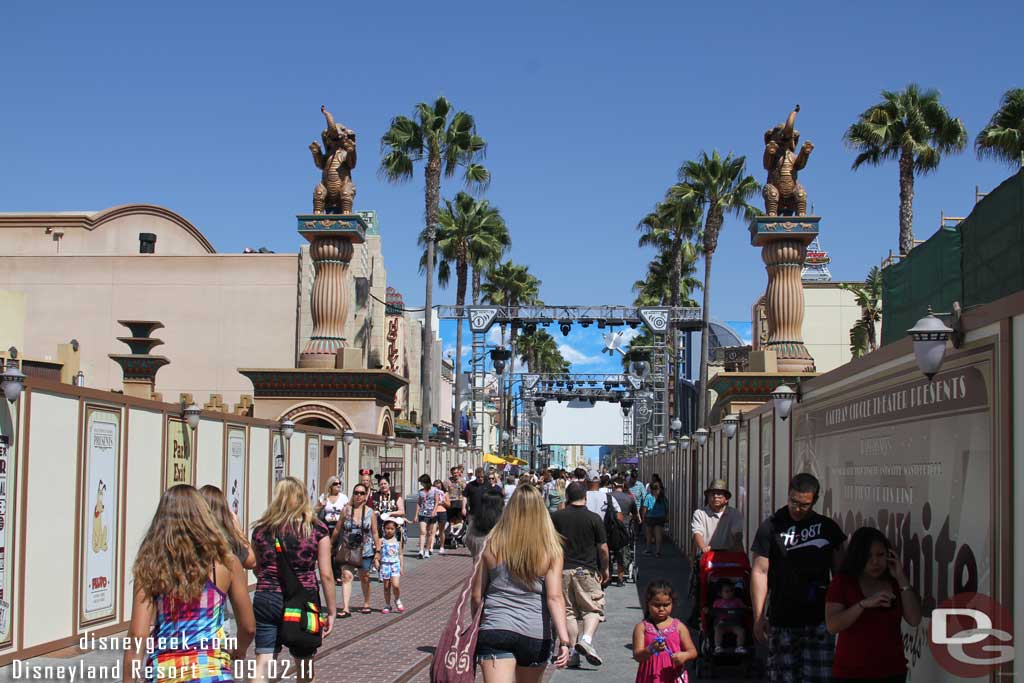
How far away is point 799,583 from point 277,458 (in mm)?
12715

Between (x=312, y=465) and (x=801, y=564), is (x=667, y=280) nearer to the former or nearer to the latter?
(x=312, y=465)

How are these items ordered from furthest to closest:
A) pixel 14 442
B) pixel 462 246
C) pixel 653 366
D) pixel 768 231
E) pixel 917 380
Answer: pixel 462 246
pixel 653 366
pixel 768 231
pixel 14 442
pixel 917 380

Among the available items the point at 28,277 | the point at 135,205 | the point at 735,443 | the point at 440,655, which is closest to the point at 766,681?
the point at 440,655

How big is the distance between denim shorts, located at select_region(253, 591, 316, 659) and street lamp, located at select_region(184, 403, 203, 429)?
22.8 ft

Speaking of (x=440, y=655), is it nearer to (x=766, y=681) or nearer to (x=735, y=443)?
(x=766, y=681)

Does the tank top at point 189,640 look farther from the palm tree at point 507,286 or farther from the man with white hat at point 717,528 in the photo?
the palm tree at point 507,286

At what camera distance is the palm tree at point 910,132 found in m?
34.8

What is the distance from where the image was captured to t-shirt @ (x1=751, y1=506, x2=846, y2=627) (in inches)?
278

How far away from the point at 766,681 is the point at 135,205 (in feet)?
158

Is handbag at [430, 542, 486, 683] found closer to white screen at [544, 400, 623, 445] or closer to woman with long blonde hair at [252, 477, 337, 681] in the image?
woman with long blonde hair at [252, 477, 337, 681]

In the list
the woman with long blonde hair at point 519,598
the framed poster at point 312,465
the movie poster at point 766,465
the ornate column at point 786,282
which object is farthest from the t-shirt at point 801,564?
the ornate column at point 786,282

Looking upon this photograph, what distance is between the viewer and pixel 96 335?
48.0 metres

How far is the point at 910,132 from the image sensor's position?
34.9 meters

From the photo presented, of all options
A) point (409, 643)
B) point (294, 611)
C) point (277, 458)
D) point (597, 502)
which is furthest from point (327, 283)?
point (294, 611)
